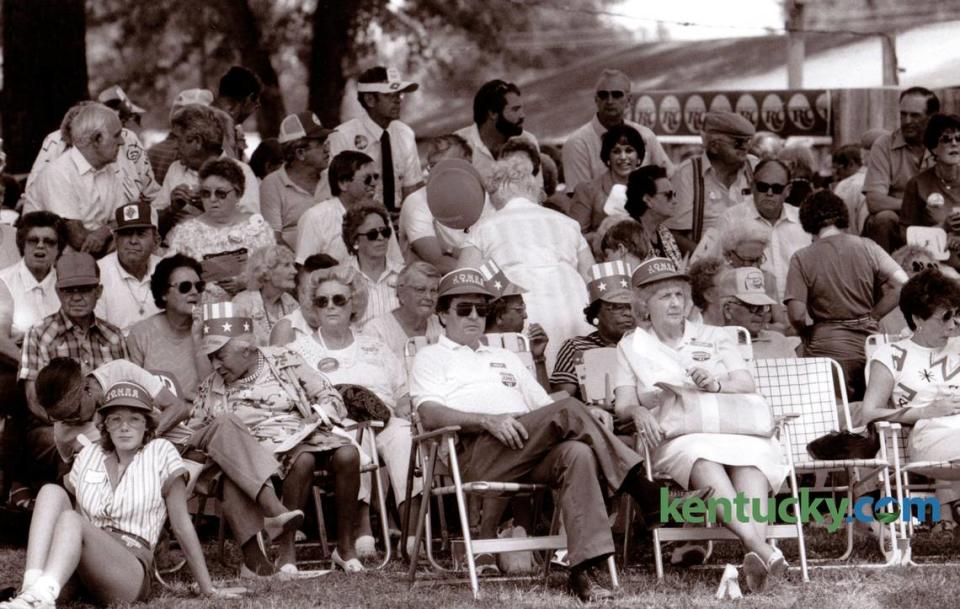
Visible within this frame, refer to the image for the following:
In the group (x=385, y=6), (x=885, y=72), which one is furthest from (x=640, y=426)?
(x=385, y=6)

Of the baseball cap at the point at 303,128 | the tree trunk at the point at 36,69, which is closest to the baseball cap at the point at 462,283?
the baseball cap at the point at 303,128

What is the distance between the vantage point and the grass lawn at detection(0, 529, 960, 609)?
23.6ft

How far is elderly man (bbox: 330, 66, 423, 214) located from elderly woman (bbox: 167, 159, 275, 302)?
55.4 inches

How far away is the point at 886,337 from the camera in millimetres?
9352

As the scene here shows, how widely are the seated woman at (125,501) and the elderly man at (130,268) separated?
226 cm

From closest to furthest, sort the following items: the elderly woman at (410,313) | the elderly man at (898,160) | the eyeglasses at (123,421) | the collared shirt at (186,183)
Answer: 1. the eyeglasses at (123,421)
2. the elderly woman at (410,313)
3. the collared shirt at (186,183)
4. the elderly man at (898,160)

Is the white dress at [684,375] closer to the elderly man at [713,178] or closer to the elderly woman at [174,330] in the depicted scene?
the elderly woman at [174,330]

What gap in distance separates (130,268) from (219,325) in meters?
1.68

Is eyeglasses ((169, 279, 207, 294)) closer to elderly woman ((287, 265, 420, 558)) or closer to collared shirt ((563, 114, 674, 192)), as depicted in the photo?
elderly woman ((287, 265, 420, 558))

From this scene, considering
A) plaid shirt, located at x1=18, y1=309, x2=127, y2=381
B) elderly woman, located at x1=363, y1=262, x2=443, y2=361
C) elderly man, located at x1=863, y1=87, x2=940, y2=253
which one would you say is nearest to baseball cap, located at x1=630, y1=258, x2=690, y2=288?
elderly woman, located at x1=363, y1=262, x2=443, y2=361

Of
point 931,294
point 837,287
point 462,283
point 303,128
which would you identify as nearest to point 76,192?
point 303,128

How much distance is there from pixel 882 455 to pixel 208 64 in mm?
17022

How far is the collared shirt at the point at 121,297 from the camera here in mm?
9867

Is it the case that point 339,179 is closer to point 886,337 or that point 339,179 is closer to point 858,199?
point 886,337
